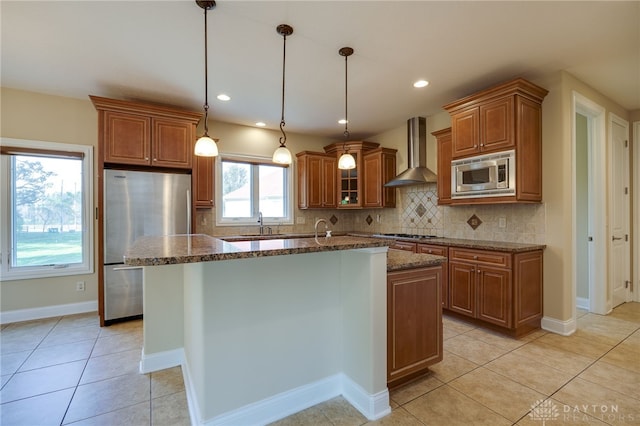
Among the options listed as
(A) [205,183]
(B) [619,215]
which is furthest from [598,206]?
(A) [205,183]

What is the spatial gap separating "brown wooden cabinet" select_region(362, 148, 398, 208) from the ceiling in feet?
4.24

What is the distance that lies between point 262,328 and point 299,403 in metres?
0.58

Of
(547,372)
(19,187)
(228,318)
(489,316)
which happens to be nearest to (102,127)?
(19,187)

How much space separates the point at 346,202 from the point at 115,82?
3.71 metres

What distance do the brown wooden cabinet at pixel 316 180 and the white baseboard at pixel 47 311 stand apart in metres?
3.38

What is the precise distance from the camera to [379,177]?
16.5ft

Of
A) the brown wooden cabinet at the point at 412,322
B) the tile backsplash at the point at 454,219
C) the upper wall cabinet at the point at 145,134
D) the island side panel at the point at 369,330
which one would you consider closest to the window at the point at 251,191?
the upper wall cabinet at the point at 145,134

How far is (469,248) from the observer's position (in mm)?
3244

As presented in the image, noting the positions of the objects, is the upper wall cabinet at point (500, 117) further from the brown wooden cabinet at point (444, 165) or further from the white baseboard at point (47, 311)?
the white baseboard at point (47, 311)

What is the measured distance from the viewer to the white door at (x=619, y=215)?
12.4 feet

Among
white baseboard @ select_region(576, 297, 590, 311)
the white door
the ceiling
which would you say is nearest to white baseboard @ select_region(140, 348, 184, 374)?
the ceiling

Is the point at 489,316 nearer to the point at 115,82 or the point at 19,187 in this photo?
the point at 115,82

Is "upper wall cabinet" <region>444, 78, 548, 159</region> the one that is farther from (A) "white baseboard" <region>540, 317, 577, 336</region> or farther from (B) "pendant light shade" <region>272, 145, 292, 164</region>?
(B) "pendant light shade" <region>272, 145, 292, 164</region>

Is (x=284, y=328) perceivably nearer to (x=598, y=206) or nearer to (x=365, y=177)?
(x=365, y=177)
